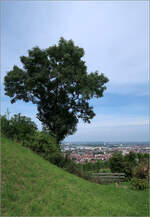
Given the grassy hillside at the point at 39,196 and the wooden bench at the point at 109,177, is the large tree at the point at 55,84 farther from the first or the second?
the grassy hillside at the point at 39,196

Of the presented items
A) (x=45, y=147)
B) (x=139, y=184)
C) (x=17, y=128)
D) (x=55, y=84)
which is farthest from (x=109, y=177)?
(x=55, y=84)

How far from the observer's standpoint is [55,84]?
59.1ft

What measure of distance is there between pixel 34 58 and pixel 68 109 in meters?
6.52

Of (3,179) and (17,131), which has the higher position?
(17,131)

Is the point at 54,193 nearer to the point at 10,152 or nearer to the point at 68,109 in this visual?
the point at 10,152

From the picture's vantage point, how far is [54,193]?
5.21 metres

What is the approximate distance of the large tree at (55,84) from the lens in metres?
17.3

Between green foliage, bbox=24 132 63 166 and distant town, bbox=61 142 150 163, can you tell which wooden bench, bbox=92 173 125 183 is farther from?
green foliage, bbox=24 132 63 166

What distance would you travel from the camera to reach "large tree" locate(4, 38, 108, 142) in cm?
1730

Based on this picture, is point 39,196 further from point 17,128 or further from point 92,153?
point 92,153

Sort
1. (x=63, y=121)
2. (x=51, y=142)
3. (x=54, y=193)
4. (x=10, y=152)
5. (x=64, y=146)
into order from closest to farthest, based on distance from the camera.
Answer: (x=54, y=193), (x=10, y=152), (x=51, y=142), (x=64, y=146), (x=63, y=121)

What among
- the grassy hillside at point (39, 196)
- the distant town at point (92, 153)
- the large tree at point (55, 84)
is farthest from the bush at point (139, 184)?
the large tree at point (55, 84)

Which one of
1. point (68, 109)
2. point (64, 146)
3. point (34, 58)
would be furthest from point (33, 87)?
point (64, 146)

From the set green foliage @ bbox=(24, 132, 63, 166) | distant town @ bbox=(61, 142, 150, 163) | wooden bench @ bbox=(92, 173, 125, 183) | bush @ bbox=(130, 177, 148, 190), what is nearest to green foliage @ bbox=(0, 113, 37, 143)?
green foliage @ bbox=(24, 132, 63, 166)
